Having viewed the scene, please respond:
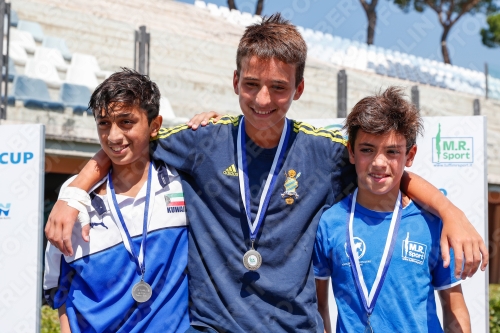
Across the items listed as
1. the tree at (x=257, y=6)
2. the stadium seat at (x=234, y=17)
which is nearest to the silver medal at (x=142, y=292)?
the stadium seat at (x=234, y=17)

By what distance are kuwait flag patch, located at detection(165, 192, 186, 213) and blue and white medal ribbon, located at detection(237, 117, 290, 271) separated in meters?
0.30

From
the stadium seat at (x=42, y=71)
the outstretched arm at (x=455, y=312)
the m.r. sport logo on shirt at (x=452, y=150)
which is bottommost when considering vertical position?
the outstretched arm at (x=455, y=312)

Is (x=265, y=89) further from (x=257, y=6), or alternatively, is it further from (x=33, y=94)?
(x=257, y=6)

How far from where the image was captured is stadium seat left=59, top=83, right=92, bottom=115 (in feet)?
24.2

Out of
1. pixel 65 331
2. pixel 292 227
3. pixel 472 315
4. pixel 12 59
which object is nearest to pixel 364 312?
pixel 292 227

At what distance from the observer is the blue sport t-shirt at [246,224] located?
7.64ft

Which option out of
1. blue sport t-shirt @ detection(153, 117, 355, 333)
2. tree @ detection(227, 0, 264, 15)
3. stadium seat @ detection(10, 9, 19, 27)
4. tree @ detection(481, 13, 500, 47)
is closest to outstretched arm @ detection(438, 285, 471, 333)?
blue sport t-shirt @ detection(153, 117, 355, 333)

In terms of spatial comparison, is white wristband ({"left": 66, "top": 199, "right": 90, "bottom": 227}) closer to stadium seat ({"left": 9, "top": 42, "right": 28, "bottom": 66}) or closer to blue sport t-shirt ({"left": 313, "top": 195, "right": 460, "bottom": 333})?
blue sport t-shirt ({"left": 313, "top": 195, "right": 460, "bottom": 333})

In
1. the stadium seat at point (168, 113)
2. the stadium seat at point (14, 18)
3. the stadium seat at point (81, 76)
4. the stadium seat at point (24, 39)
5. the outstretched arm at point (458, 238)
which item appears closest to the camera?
the outstretched arm at point (458, 238)

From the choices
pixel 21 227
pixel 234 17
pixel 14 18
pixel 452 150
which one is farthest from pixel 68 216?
pixel 234 17

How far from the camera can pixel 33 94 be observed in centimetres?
721

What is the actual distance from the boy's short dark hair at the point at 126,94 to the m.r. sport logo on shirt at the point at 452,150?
2074 millimetres

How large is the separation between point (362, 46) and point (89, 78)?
14273mm

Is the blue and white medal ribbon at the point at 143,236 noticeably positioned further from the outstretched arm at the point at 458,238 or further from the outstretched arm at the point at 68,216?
the outstretched arm at the point at 458,238
